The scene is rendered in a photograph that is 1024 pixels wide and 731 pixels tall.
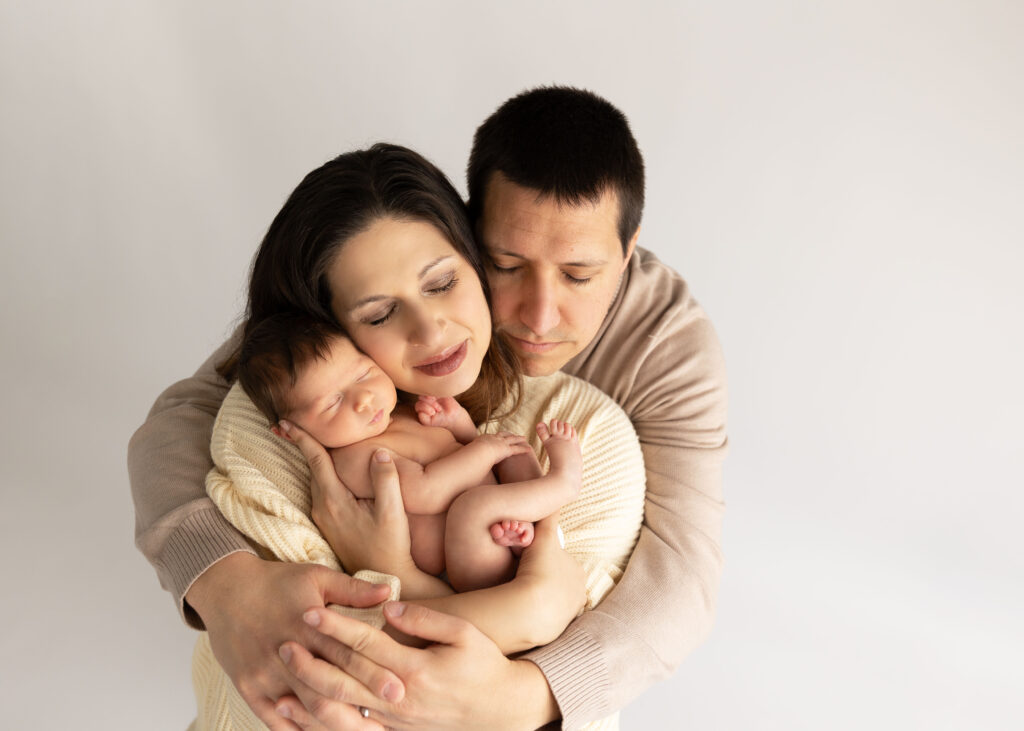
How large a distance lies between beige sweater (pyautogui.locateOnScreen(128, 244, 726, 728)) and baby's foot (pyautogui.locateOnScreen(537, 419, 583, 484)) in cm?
32

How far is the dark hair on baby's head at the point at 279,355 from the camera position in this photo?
2023 mm

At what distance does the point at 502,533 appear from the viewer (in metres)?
1.97

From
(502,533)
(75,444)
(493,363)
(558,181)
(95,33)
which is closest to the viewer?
(502,533)

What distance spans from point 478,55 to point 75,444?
2.00m

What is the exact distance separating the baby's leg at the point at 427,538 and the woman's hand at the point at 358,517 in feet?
0.11

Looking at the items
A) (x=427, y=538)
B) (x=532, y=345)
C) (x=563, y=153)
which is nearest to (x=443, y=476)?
(x=427, y=538)

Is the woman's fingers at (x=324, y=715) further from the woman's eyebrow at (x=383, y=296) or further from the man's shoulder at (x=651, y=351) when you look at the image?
the man's shoulder at (x=651, y=351)

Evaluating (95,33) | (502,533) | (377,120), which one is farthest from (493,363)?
(95,33)

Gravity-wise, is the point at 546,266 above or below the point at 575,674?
above

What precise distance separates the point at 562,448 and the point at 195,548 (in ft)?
2.59

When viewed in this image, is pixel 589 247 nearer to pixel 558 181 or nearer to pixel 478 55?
pixel 558 181

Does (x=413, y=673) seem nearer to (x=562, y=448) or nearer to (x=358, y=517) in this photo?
(x=358, y=517)

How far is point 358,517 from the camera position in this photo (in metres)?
1.98

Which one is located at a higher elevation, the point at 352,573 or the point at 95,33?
the point at 95,33
